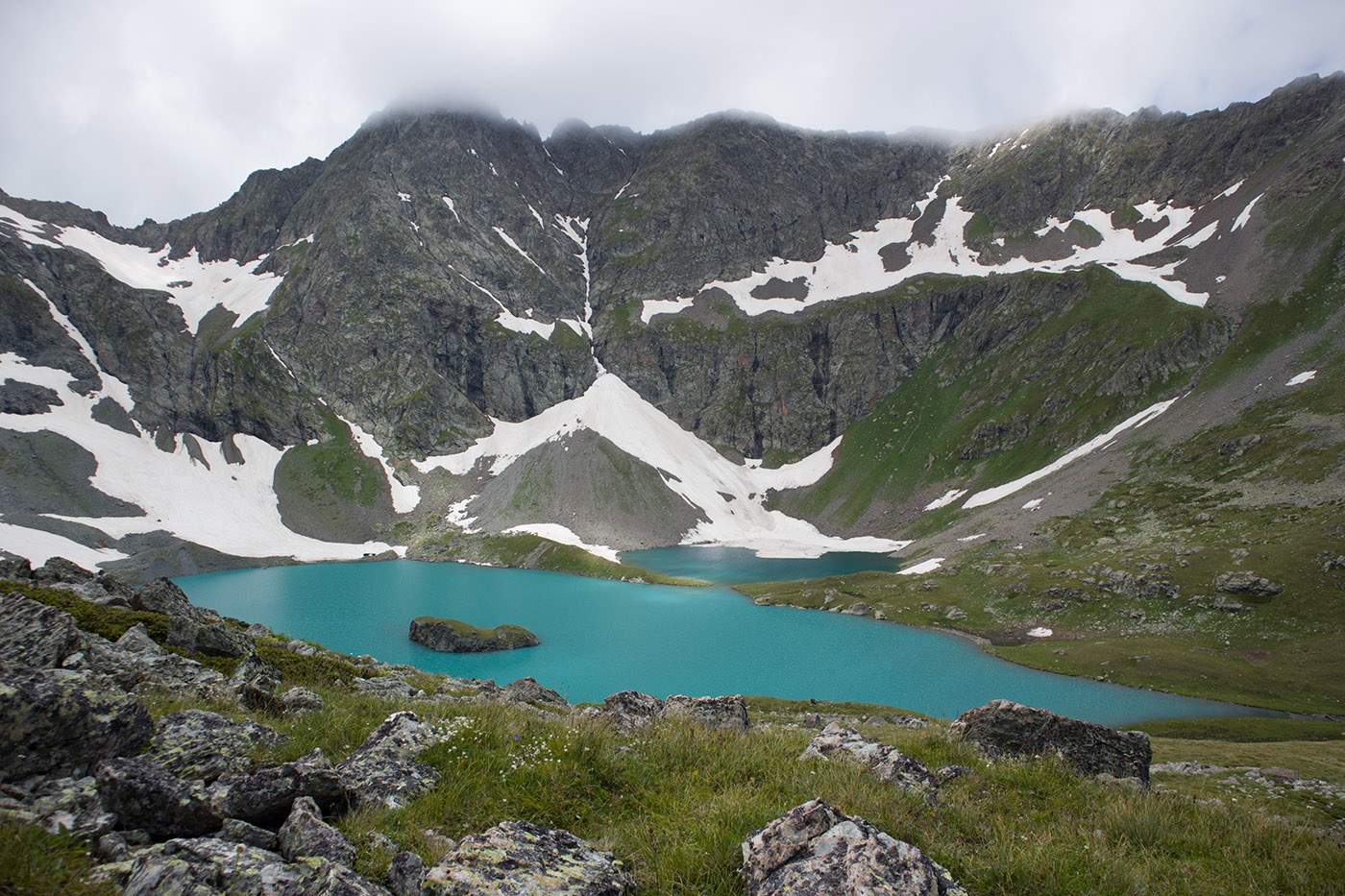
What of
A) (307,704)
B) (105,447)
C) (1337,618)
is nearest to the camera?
(307,704)

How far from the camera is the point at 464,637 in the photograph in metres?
61.8

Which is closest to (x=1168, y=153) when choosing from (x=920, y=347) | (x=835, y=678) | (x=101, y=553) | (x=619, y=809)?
(x=920, y=347)

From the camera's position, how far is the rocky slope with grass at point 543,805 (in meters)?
4.05

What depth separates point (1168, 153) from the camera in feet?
625

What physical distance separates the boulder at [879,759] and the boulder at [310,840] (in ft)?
18.4

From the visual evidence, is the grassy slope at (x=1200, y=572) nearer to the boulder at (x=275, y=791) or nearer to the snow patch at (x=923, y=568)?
the snow patch at (x=923, y=568)

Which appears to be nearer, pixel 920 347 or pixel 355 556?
pixel 355 556

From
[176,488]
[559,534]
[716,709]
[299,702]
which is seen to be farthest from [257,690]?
[176,488]

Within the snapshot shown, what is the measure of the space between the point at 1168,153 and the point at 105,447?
31154 cm

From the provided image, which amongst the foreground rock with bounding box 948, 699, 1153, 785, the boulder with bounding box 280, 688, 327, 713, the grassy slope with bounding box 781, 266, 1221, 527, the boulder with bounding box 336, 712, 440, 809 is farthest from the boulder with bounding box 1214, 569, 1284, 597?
the boulder with bounding box 280, 688, 327, 713

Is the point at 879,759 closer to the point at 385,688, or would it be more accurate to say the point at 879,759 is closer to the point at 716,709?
the point at 716,709

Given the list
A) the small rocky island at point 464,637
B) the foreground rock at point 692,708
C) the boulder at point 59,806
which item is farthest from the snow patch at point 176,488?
the boulder at point 59,806

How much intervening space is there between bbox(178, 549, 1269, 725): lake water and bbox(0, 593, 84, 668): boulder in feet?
105

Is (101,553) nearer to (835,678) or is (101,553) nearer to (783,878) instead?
(835,678)
